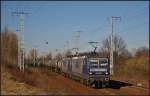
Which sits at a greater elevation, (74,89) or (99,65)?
(99,65)

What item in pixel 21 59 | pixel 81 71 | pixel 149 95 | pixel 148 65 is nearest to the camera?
pixel 149 95

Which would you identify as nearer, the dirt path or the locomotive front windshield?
the dirt path

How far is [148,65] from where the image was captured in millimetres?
50906

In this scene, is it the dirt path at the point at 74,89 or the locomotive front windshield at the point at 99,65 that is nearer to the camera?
the dirt path at the point at 74,89

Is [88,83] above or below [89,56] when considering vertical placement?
below

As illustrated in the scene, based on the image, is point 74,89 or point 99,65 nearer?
point 74,89

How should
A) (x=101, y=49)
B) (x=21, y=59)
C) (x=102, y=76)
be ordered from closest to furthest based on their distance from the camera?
(x=102, y=76) < (x=21, y=59) < (x=101, y=49)

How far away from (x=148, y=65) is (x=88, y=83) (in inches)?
685

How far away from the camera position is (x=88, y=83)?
35.7m

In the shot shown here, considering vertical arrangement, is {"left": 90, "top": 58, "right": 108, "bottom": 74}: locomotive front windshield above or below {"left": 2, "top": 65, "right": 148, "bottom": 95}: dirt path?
above

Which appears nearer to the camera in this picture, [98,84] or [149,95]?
[149,95]

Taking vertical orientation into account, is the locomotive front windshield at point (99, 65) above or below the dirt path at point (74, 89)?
above

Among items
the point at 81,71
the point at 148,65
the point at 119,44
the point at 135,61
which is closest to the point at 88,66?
the point at 81,71

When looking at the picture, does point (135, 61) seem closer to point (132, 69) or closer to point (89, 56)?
point (132, 69)
